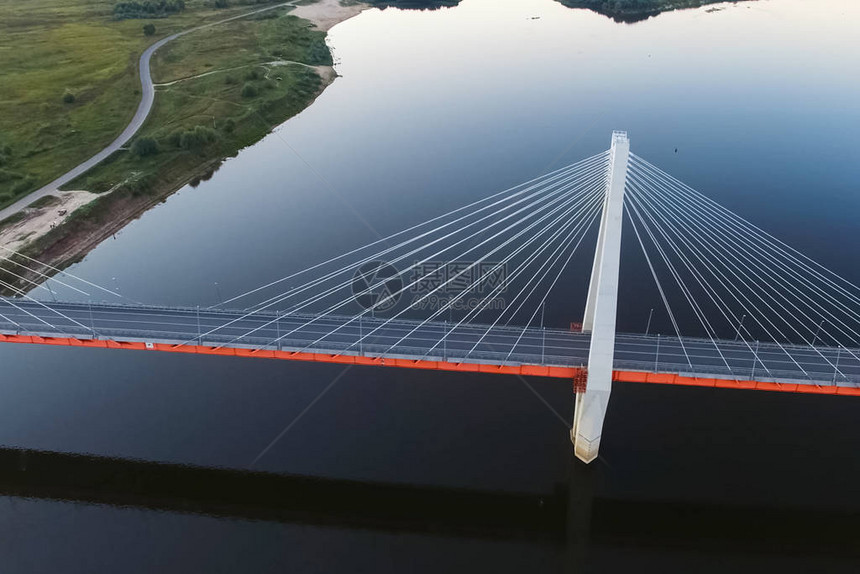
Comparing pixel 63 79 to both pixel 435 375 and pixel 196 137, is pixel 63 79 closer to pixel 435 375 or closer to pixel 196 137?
pixel 196 137

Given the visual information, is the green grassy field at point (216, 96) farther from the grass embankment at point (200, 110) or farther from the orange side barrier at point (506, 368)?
the orange side barrier at point (506, 368)

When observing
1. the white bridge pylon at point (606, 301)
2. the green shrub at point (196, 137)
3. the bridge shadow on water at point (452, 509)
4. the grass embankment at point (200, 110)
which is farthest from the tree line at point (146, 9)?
the white bridge pylon at point (606, 301)

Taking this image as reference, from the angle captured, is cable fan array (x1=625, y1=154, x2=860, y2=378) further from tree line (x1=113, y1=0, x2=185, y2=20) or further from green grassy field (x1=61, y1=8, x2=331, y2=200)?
tree line (x1=113, y1=0, x2=185, y2=20)

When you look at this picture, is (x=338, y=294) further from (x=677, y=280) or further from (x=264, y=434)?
(x=677, y=280)

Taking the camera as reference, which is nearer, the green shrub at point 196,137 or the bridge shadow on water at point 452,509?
the bridge shadow on water at point 452,509

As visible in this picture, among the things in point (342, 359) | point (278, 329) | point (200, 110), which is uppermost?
point (200, 110)

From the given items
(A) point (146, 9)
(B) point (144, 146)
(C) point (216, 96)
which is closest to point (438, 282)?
(B) point (144, 146)
